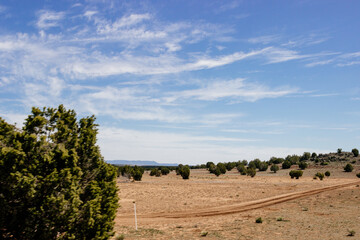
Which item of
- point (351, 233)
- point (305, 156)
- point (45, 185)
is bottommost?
point (351, 233)

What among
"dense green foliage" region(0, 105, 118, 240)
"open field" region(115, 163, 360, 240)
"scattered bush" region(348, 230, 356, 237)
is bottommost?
"open field" region(115, 163, 360, 240)

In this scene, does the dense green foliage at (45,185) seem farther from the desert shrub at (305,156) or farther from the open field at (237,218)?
the desert shrub at (305,156)

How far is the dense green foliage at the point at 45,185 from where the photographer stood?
980 centimetres

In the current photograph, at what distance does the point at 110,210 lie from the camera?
12.9 m

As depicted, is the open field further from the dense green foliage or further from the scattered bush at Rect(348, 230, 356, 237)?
the dense green foliage

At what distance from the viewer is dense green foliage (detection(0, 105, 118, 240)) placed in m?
9.80

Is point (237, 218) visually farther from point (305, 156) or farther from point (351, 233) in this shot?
point (305, 156)

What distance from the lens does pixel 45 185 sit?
10055 mm

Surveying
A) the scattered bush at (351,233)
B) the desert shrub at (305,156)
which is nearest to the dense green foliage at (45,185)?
the scattered bush at (351,233)

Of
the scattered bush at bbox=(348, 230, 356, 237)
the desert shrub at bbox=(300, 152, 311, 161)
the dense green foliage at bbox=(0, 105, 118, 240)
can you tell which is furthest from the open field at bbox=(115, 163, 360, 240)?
the desert shrub at bbox=(300, 152, 311, 161)

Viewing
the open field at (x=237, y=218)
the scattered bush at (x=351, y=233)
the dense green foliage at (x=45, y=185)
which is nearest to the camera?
the dense green foliage at (x=45, y=185)

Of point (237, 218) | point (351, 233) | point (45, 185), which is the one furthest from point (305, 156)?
point (45, 185)

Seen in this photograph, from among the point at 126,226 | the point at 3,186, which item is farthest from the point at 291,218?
the point at 3,186

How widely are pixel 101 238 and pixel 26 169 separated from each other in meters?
4.85
